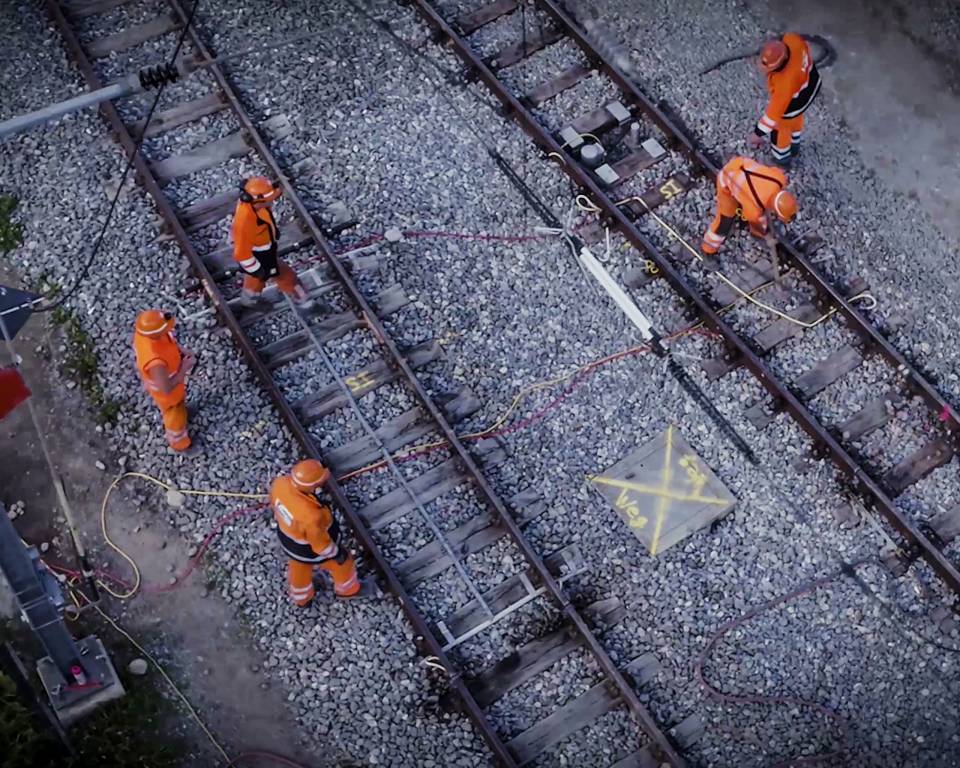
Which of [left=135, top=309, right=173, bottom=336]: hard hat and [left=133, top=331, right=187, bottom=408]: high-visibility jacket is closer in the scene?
[left=135, top=309, right=173, bottom=336]: hard hat

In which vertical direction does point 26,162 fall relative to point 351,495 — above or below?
above

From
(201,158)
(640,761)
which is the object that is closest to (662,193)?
(201,158)

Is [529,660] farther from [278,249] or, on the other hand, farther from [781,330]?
[278,249]

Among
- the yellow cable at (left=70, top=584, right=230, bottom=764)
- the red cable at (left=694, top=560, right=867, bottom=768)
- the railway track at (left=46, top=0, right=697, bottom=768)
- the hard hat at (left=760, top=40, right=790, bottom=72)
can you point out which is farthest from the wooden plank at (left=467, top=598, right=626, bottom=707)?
the hard hat at (left=760, top=40, right=790, bottom=72)

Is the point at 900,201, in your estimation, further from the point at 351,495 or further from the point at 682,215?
the point at 351,495

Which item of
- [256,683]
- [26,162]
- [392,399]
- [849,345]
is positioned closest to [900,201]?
[849,345]

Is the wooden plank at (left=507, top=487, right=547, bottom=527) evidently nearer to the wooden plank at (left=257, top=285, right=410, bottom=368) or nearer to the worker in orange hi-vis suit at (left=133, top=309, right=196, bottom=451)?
the wooden plank at (left=257, top=285, right=410, bottom=368)
